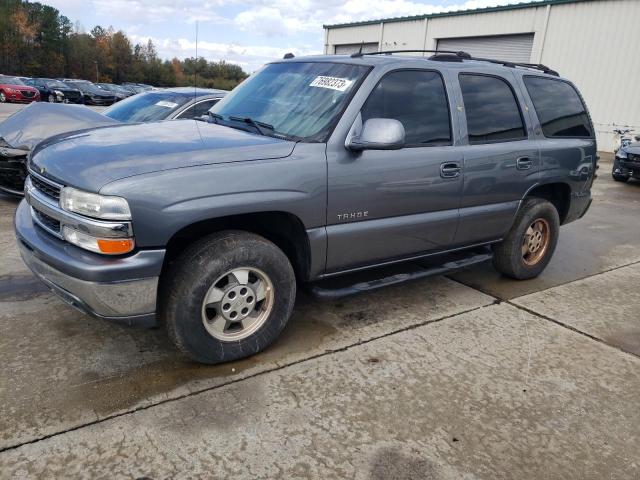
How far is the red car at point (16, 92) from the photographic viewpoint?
91.2ft

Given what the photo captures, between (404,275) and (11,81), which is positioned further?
(11,81)

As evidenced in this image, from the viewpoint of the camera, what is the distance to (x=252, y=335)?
326 centimetres

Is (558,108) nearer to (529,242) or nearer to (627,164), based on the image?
(529,242)

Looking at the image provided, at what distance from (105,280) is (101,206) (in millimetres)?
370

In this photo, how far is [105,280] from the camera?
2.64m

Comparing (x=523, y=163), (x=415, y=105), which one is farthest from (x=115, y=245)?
(x=523, y=163)

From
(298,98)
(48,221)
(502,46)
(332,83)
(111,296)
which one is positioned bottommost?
(111,296)

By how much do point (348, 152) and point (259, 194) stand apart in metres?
0.70

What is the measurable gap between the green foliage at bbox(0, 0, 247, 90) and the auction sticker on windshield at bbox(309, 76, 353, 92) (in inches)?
2561

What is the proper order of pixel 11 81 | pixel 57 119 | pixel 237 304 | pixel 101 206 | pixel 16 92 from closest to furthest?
1. pixel 101 206
2. pixel 237 304
3. pixel 57 119
4. pixel 16 92
5. pixel 11 81

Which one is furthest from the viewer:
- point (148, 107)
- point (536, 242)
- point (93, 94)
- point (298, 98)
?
point (93, 94)

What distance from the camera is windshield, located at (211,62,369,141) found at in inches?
136

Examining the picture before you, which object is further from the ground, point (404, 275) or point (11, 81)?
point (11, 81)

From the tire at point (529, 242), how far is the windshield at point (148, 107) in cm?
424
